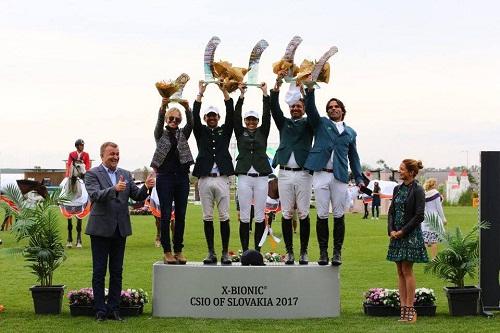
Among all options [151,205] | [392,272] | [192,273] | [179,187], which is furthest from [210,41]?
[151,205]

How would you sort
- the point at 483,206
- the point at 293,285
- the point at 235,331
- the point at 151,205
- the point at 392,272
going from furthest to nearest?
1. the point at 151,205
2. the point at 392,272
3. the point at 483,206
4. the point at 293,285
5. the point at 235,331

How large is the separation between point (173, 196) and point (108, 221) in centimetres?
92

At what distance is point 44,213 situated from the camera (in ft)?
35.8

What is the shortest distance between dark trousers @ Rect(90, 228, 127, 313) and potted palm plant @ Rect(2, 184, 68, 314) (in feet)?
2.52

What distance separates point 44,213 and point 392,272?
7112mm

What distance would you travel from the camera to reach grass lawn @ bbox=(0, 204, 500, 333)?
968cm

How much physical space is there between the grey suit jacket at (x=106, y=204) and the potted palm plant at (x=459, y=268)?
368cm

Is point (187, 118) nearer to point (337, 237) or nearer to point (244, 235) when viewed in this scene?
point (244, 235)

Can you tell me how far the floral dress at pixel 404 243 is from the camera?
9898mm

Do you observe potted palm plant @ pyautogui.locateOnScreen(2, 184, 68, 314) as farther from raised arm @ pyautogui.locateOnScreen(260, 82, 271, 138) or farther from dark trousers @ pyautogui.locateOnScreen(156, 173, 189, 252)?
raised arm @ pyautogui.locateOnScreen(260, 82, 271, 138)

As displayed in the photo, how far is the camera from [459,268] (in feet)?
35.0

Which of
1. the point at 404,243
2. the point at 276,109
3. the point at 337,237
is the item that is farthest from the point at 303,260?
the point at 276,109

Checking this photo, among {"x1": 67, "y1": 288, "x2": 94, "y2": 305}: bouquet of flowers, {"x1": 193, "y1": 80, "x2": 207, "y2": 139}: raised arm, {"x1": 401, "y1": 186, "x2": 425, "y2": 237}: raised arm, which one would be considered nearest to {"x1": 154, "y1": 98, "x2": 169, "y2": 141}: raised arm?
{"x1": 193, "y1": 80, "x2": 207, "y2": 139}: raised arm

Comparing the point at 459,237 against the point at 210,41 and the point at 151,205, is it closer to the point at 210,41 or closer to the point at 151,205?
the point at 210,41
